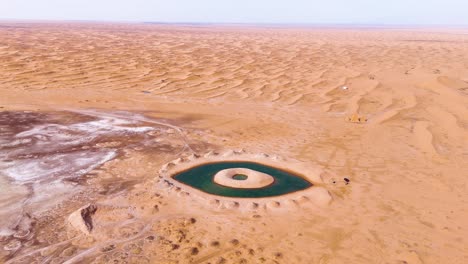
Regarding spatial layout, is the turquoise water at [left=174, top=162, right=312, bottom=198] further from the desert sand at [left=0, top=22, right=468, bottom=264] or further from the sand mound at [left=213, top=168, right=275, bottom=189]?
the desert sand at [left=0, top=22, right=468, bottom=264]

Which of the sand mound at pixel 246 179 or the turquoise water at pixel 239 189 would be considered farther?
the sand mound at pixel 246 179

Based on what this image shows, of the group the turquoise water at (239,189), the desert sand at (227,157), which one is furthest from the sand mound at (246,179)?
the desert sand at (227,157)

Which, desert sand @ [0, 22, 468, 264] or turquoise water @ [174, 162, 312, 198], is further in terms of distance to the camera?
turquoise water @ [174, 162, 312, 198]

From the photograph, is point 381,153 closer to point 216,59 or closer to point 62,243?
point 62,243

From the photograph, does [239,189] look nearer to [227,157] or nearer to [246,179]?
[246,179]

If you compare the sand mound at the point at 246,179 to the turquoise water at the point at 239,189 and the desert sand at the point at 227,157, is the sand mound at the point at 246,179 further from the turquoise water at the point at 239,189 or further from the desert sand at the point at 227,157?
the desert sand at the point at 227,157

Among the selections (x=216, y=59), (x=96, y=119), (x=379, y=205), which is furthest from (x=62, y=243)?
(x=216, y=59)

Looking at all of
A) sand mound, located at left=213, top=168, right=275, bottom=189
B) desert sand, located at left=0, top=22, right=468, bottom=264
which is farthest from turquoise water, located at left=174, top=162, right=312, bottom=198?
desert sand, located at left=0, top=22, right=468, bottom=264
